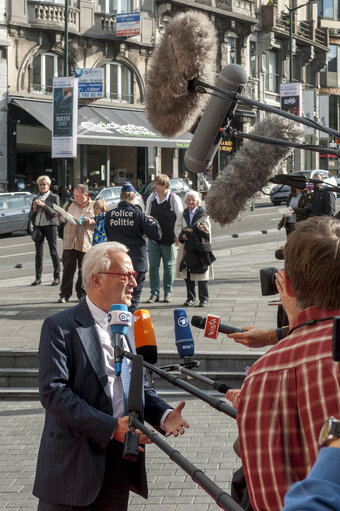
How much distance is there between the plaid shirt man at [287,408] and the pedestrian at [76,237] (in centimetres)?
1035

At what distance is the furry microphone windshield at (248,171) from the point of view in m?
4.16

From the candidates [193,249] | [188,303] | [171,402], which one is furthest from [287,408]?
[188,303]

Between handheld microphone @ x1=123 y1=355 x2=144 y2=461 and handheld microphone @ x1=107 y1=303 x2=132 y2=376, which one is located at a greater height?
handheld microphone @ x1=107 y1=303 x2=132 y2=376

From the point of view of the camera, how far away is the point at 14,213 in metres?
26.5

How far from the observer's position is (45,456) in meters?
3.55

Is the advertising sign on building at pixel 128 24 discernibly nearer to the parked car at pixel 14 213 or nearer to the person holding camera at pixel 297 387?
the parked car at pixel 14 213

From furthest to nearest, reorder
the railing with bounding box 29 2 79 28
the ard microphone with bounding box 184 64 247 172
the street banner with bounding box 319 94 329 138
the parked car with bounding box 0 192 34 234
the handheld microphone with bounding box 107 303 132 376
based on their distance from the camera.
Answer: the street banner with bounding box 319 94 329 138
the railing with bounding box 29 2 79 28
the parked car with bounding box 0 192 34 234
the ard microphone with bounding box 184 64 247 172
the handheld microphone with bounding box 107 303 132 376

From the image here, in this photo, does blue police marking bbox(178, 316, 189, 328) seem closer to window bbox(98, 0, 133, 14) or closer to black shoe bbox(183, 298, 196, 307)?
black shoe bbox(183, 298, 196, 307)

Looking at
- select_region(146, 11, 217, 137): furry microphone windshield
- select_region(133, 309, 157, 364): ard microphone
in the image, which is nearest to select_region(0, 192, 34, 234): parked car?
select_region(146, 11, 217, 137): furry microphone windshield

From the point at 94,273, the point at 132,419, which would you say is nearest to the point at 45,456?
the point at 132,419

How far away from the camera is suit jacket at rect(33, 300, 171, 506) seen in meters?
3.48

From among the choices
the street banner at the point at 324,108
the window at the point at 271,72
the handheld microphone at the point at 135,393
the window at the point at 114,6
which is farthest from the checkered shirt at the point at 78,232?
the street banner at the point at 324,108

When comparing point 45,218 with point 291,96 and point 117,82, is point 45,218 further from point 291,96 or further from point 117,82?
point 117,82

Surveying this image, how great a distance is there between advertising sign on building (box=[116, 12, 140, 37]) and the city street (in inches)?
780
